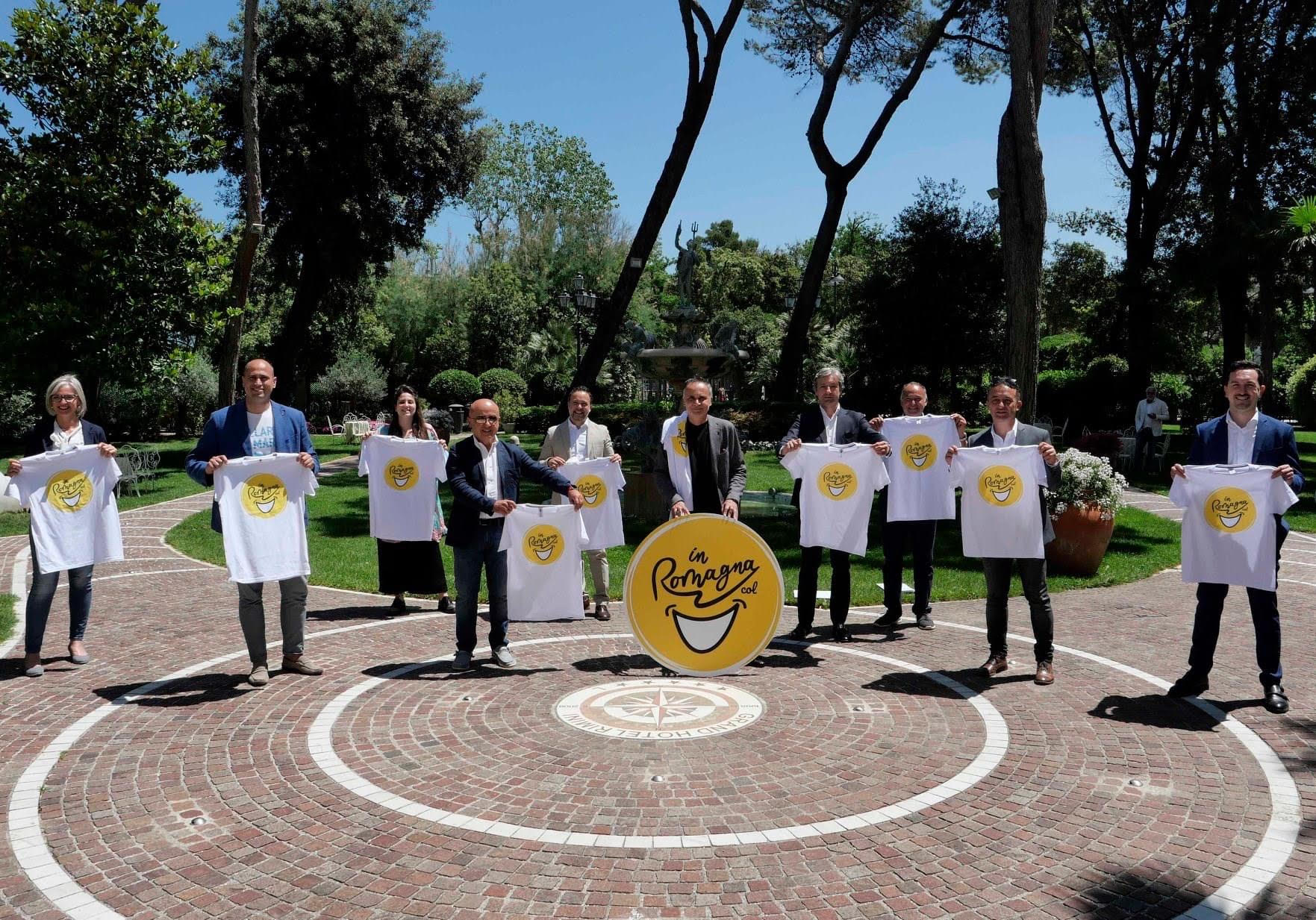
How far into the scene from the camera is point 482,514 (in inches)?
284

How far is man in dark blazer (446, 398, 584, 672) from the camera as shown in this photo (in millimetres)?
7047

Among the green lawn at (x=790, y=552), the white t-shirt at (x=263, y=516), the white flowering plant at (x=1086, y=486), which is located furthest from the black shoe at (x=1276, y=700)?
the white t-shirt at (x=263, y=516)

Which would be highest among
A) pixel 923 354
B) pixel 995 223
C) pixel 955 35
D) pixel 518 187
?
pixel 518 187

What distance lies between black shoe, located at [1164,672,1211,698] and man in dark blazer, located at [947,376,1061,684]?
786mm

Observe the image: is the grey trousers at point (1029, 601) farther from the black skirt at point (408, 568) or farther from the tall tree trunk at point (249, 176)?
the tall tree trunk at point (249, 176)

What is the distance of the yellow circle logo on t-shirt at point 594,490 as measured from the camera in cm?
902

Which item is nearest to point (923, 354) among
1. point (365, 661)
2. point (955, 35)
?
point (955, 35)

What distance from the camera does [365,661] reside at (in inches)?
298

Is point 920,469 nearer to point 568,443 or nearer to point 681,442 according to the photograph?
point 681,442

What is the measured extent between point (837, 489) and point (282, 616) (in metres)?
4.42

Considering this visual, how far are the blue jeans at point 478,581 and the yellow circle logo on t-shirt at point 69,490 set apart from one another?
281cm

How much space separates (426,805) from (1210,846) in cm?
358

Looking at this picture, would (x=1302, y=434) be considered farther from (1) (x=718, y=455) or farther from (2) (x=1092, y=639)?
(1) (x=718, y=455)

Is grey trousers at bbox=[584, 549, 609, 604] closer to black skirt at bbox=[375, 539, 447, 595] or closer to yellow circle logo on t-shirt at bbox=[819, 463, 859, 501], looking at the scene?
black skirt at bbox=[375, 539, 447, 595]
